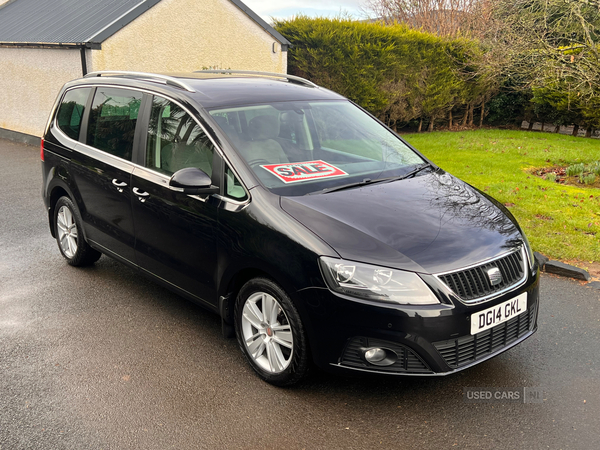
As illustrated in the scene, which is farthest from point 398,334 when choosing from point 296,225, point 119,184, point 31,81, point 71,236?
point 31,81

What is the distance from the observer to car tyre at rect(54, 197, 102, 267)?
548 cm

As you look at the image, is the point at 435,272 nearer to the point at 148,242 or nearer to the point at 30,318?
the point at 148,242

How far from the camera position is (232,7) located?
15.8 meters

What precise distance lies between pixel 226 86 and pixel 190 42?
37.6ft

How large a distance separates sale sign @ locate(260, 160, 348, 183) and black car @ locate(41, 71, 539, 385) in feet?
0.05

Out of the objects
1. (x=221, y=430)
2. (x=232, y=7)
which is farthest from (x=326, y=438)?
(x=232, y=7)

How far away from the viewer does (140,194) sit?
4.38 meters

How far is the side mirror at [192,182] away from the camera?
374cm

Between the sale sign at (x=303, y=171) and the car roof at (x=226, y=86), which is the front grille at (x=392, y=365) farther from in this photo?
the car roof at (x=226, y=86)

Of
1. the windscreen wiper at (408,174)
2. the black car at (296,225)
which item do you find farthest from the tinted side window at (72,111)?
the windscreen wiper at (408,174)

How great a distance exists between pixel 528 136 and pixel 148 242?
16.7 m

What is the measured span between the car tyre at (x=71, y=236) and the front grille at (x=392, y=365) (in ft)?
10.8

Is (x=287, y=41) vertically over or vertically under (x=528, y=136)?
over

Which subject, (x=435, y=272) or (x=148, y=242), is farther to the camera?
(x=148, y=242)
